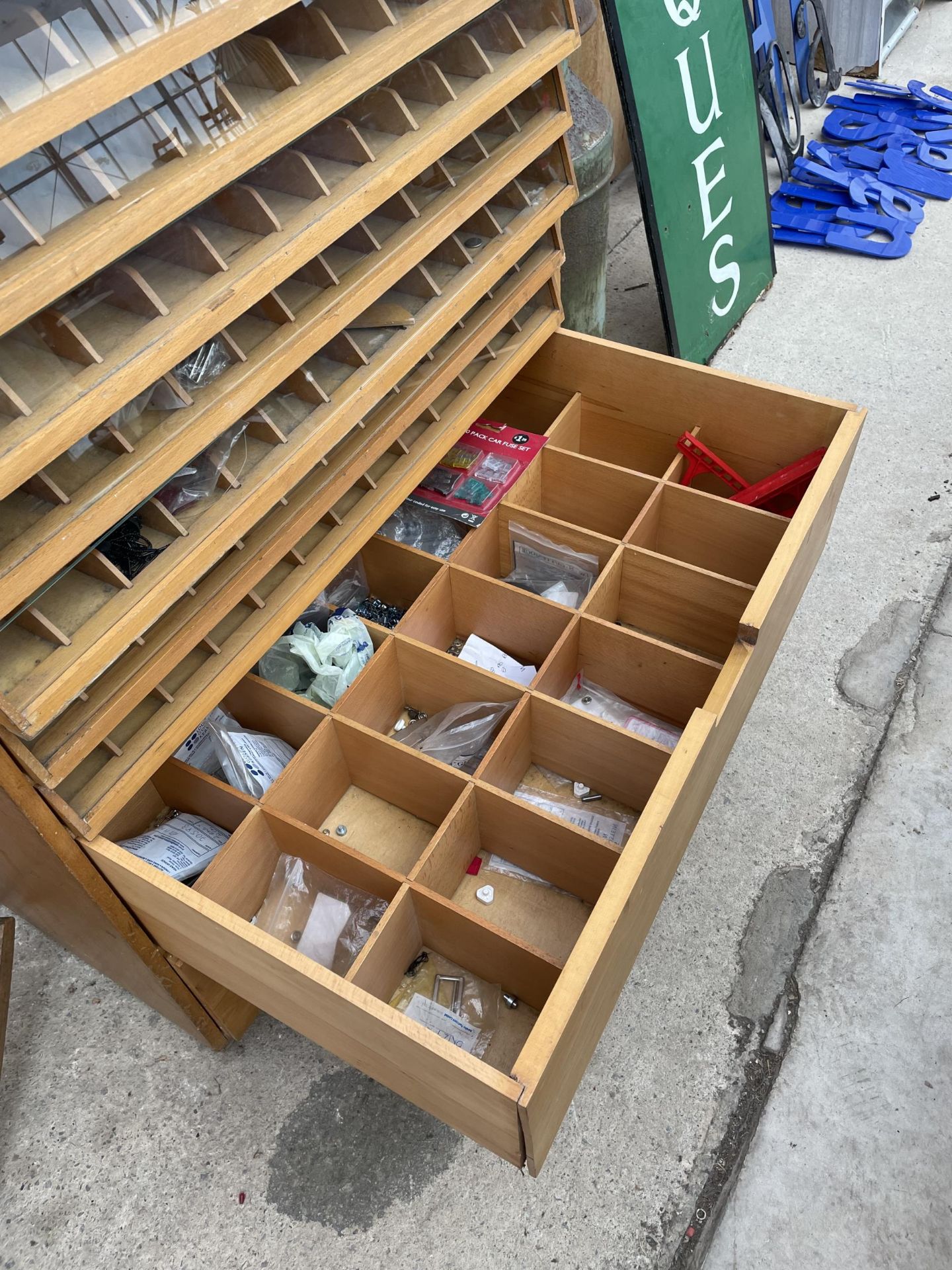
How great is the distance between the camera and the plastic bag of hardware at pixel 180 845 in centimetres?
136

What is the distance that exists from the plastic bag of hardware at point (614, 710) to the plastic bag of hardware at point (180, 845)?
0.68 meters

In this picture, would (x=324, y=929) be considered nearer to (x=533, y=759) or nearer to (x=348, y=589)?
(x=533, y=759)

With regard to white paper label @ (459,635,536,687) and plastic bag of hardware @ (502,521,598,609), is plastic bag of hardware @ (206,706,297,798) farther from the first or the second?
plastic bag of hardware @ (502,521,598,609)

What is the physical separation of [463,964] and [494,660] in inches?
22.3

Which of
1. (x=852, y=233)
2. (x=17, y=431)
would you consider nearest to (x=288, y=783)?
(x=17, y=431)

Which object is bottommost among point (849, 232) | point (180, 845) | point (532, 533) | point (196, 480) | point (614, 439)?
point (849, 232)

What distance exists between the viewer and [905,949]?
5.76ft

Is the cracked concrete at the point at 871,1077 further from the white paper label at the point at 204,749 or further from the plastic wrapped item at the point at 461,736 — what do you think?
the white paper label at the point at 204,749

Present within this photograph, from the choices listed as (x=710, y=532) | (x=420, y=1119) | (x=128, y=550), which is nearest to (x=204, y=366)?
(x=128, y=550)

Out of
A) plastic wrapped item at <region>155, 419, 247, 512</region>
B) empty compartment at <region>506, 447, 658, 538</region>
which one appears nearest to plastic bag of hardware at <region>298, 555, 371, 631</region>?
empty compartment at <region>506, 447, 658, 538</region>

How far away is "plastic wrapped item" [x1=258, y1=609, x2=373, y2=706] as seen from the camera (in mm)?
1624

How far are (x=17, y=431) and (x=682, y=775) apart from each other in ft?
2.91

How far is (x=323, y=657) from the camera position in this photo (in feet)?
5.34

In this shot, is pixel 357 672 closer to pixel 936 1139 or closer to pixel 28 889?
pixel 28 889
